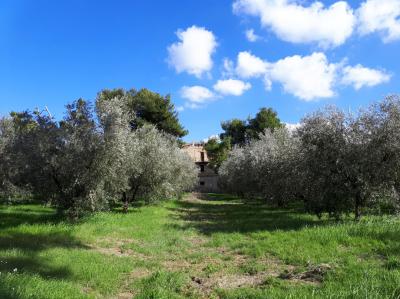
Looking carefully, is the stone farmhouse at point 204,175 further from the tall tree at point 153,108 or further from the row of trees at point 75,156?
the row of trees at point 75,156

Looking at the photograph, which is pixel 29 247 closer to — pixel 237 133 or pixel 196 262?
pixel 196 262

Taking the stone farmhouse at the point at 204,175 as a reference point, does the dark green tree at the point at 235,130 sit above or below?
above

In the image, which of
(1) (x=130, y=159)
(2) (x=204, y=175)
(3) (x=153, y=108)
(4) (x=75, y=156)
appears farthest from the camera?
(2) (x=204, y=175)

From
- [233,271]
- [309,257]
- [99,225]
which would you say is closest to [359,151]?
[309,257]

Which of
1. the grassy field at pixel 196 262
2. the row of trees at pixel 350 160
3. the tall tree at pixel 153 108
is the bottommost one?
the grassy field at pixel 196 262

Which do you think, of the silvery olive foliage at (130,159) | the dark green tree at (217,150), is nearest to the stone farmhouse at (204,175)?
the dark green tree at (217,150)

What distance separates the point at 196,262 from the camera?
42.4 feet

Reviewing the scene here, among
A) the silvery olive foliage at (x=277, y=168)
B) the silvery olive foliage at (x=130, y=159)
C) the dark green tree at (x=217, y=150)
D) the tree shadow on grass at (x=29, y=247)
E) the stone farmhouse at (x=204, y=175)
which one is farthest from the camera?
the stone farmhouse at (x=204, y=175)

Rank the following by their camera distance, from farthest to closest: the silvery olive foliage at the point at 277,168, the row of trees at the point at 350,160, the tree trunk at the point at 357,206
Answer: the silvery olive foliage at the point at 277,168, the tree trunk at the point at 357,206, the row of trees at the point at 350,160

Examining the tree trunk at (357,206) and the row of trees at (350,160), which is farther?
the tree trunk at (357,206)

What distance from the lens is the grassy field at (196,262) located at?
347 inches

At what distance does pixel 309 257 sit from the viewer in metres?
11.8

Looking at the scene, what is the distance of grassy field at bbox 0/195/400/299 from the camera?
882 centimetres

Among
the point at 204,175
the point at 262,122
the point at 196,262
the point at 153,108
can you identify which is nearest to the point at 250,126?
the point at 262,122
